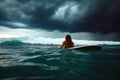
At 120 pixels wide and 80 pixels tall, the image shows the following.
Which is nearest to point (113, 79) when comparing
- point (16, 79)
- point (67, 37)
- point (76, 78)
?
point (76, 78)

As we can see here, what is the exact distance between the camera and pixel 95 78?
14.9ft

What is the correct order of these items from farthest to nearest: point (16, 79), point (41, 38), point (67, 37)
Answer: point (41, 38), point (67, 37), point (16, 79)

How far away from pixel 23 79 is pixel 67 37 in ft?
35.4

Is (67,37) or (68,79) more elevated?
(67,37)

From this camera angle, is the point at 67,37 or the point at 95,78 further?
the point at 67,37

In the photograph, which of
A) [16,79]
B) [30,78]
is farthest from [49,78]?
[16,79]

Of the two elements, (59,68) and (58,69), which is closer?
(58,69)

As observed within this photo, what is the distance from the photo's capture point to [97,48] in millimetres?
15680

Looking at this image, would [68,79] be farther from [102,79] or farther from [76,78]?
[102,79]

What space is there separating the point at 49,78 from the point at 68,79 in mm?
532

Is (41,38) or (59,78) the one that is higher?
(41,38)

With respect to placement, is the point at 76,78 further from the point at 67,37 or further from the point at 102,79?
the point at 67,37

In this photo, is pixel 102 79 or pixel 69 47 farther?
pixel 69 47

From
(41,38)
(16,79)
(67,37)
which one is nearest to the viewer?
(16,79)
